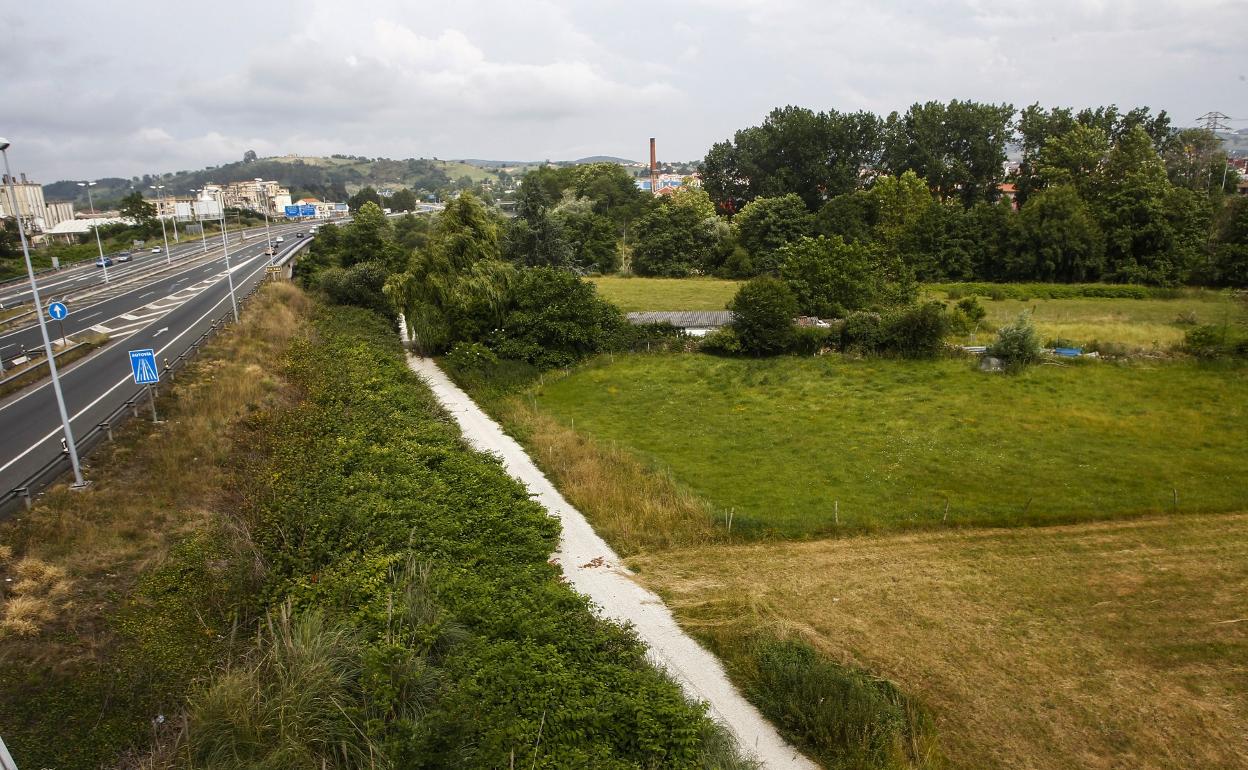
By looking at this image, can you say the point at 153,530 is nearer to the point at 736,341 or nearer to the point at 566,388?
the point at 566,388

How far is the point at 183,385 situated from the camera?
24.8 m

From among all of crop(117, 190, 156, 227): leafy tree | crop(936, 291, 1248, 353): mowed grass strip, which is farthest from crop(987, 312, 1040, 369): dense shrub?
crop(117, 190, 156, 227): leafy tree

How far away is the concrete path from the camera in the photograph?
11.3m

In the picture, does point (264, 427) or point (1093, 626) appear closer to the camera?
point (1093, 626)

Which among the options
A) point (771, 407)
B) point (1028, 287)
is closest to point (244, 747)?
point (771, 407)

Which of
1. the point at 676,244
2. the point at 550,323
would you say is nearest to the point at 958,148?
the point at 676,244

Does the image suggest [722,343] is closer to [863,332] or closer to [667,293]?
[863,332]

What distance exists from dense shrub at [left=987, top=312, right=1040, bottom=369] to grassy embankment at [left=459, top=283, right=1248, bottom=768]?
2.81 feet

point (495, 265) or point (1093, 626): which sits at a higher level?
point (495, 265)

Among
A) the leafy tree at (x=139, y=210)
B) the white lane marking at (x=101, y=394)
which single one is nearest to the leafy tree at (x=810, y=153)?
the white lane marking at (x=101, y=394)

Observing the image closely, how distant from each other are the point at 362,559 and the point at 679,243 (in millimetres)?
60262

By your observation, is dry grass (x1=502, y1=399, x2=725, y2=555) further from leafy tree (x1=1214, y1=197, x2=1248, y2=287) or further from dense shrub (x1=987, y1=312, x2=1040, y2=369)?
leafy tree (x1=1214, y1=197, x2=1248, y2=287)

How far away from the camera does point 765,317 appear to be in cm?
3578

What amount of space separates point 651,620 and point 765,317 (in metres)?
23.9
